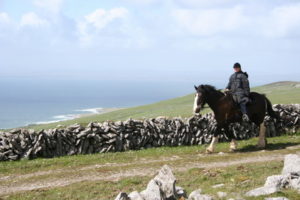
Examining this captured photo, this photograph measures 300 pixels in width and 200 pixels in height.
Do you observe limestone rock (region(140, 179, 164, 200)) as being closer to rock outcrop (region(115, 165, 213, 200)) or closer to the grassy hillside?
rock outcrop (region(115, 165, 213, 200))

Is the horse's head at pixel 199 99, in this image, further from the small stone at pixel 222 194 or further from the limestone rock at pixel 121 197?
the limestone rock at pixel 121 197

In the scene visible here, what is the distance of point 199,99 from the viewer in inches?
739

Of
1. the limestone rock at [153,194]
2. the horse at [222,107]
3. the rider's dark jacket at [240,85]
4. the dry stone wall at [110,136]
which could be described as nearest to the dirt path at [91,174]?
the horse at [222,107]

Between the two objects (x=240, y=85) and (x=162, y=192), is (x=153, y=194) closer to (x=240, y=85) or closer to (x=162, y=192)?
(x=162, y=192)

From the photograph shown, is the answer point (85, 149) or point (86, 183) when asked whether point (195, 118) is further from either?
point (86, 183)

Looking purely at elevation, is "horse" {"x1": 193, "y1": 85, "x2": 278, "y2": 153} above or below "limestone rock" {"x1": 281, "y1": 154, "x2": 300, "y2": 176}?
above

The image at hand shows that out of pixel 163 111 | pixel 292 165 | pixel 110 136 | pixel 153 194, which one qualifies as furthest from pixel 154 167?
pixel 163 111

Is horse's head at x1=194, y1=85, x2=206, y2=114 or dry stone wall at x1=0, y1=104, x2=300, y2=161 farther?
dry stone wall at x1=0, y1=104, x2=300, y2=161

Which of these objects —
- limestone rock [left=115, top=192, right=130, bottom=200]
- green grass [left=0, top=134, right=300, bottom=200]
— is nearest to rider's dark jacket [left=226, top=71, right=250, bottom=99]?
green grass [left=0, top=134, right=300, bottom=200]

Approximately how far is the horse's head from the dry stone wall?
12.2 feet

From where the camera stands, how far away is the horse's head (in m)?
18.7

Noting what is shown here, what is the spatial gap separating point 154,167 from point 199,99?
444 cm

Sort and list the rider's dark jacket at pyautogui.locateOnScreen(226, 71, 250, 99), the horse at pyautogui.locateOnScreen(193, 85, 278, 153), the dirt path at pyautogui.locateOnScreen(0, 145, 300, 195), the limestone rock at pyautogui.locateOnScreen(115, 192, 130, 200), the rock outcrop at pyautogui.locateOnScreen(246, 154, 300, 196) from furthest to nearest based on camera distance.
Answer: the rider's dark jacket at pyautogui.locateOnScreen(226, 71, 250, 99)
the horse at pyautogui.locateOnScreen(193, 85, 278, 153)
the dirt path at pyautogui.locateOnScreen(0, 145, 300, 195)
the rock outcrop at pyautogui.locateOnScreen(246, 154, 300, 196)
the limestone rock at pyautogui.locateOnScreen(115, 192, 130, 200)

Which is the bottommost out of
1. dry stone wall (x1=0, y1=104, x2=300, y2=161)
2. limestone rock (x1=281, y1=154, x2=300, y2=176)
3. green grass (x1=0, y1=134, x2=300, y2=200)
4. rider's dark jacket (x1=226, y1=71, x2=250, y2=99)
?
green grass (x1=0, y1=134, x2=300, y2=200)
